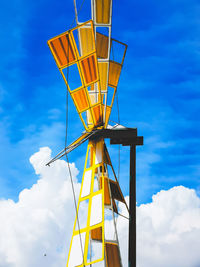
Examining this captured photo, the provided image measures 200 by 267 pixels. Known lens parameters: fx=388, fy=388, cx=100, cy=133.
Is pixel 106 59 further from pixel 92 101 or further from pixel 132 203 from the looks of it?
pixel 132 203

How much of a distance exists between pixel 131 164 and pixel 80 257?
524 cm

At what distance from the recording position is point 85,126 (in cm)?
2033

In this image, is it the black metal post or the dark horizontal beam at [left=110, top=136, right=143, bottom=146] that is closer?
the black metal post

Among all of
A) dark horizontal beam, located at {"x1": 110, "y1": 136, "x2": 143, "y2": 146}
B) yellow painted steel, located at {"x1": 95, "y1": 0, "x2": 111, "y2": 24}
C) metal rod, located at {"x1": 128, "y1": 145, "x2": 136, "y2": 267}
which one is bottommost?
metal rod, located at {"x1": 128, "y1": 145, "x2": 136, "y2": 267}

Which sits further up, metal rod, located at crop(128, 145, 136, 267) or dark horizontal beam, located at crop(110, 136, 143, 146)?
dark horizontal beam, located at crop(110, 136, 143, 146)

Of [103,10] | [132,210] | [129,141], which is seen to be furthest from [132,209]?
[103,10]

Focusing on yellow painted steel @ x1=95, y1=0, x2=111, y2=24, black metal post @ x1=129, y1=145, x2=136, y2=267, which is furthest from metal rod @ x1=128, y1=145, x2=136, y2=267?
yellow painted steel @ x1=95, y1=0, x2=111, y2=24

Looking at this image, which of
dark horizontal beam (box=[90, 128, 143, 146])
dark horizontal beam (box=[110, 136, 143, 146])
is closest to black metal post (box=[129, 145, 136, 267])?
dark horizontal beam (box=[110, 136, 143, 146])

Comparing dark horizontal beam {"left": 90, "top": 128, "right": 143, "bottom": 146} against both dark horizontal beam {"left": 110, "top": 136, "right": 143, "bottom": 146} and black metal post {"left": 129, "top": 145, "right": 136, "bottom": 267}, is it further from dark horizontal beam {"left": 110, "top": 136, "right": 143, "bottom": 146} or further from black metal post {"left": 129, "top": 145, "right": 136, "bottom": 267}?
black metal post {"left": 129, "top": 145, "right": 136, "bottom": 267}

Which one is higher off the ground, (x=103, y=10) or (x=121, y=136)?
(x=103, y=10)

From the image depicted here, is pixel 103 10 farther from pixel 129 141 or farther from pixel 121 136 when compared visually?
pixel 129 141

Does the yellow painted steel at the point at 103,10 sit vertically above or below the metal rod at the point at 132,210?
above

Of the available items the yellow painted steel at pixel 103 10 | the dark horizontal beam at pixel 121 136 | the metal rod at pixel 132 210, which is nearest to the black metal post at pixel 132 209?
the metal rod at pixel 132 210

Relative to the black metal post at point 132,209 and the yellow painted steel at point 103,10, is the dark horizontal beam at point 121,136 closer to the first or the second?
the black metal post at point 132,209
